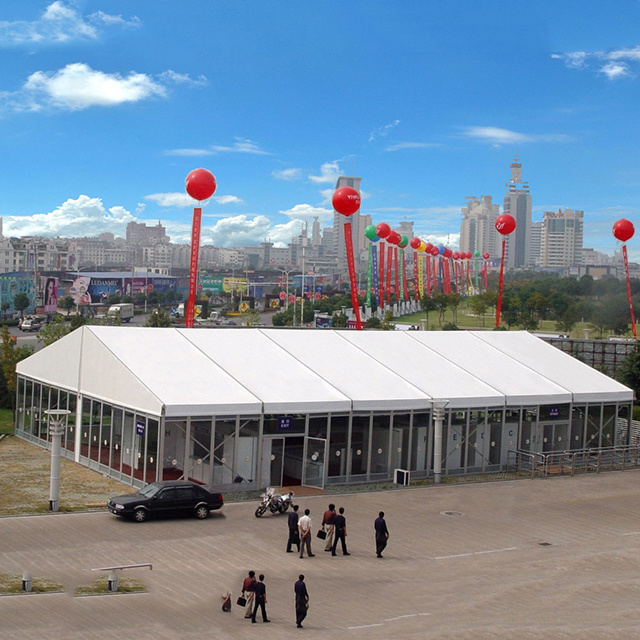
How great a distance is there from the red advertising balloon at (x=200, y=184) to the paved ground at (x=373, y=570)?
18050 mm

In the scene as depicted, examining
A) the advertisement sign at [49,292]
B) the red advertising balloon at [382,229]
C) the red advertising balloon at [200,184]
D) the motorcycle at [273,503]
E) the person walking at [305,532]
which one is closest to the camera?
the person walking at [305,532]

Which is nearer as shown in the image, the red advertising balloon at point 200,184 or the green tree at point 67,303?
the red advertising balloon at point 200,184

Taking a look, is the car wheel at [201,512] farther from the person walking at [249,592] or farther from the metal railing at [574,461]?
the metal railing at [574,461]

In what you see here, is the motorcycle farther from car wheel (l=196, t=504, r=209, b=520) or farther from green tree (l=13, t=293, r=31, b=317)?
green tree (l=13, t=293, r=31, b=317)

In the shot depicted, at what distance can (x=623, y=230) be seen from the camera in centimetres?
6316

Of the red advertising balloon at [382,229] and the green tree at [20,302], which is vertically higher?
the red advertising balloon at [382,229]

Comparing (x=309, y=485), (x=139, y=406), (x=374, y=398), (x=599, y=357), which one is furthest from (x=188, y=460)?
(x=599, y=357)

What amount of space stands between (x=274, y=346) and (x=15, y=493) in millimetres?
10816

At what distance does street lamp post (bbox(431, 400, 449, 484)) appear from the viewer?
29.2 metres

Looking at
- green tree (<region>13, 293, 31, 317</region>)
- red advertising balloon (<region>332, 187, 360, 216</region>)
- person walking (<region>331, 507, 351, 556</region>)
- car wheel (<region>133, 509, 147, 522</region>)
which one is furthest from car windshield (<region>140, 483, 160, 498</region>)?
green tree (<region>13, 293, 31, 317</region>)

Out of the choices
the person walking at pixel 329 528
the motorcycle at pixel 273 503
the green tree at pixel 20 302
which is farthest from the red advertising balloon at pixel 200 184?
the green tree at pixel 20 302

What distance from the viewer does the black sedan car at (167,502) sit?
75.3ft

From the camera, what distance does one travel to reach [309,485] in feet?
92.9

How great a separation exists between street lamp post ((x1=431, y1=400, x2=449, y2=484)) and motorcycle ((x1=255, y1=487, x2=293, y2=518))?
653cm
